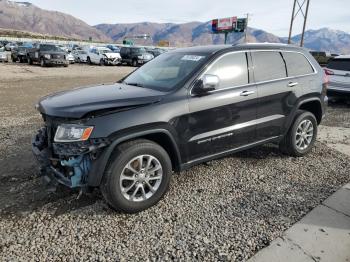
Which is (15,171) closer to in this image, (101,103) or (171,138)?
(101,103)

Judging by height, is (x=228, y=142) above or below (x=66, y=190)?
above

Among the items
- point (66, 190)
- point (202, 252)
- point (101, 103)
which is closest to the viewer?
point (202, 252)

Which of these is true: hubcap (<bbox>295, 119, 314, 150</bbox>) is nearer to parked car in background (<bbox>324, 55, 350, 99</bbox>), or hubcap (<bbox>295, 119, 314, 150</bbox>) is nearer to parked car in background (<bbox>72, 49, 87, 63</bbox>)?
parked car in background (<bbox>324, 55, 350, 99</bbox>)

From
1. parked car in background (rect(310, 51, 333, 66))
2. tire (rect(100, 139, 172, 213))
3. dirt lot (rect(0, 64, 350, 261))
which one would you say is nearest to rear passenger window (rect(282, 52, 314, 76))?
dirt lot (rect(0, 64, 350, 261))

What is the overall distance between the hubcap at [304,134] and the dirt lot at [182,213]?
0.84ft

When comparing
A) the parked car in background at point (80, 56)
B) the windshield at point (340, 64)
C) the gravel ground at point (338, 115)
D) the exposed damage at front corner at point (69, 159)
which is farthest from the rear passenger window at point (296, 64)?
the parked car in background at point (80, 56)

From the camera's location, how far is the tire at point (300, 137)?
4.79 metres

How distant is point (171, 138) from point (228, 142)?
928 mm

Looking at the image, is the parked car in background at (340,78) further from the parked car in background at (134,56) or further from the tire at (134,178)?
the parked car in background at (134,56)

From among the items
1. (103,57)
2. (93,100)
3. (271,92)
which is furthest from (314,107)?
(103,57)

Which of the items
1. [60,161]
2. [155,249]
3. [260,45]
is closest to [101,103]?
[60,161]

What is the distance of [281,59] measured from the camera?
15.2 feet

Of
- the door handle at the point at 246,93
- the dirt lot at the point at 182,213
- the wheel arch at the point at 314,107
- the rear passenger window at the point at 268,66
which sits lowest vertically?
the dirt lot at the point at 182,213

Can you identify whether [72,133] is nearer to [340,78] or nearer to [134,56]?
[340,78]
